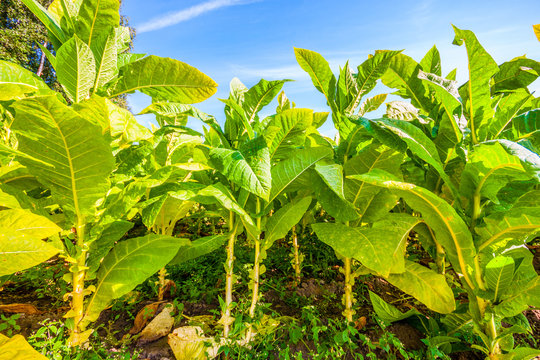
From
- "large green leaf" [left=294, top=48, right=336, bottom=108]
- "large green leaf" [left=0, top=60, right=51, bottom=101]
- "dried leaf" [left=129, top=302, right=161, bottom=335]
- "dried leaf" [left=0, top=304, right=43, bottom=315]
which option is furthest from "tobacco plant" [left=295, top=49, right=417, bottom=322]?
"dried leaf" [left=0, top=304, right=43, bottom=315]

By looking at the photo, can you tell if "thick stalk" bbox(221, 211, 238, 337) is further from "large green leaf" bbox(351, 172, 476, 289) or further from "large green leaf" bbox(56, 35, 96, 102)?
"large green leaf" bbox(56, 35, 96, 102)

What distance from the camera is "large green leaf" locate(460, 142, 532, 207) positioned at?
112cm

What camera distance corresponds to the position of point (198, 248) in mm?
1571

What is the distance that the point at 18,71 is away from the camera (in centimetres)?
129

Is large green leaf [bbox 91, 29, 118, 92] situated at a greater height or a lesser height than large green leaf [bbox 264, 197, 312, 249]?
greater

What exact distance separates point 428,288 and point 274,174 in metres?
1.08

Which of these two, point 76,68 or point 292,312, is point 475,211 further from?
point 76,68

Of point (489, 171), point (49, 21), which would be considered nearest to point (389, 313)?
point (489, 171)

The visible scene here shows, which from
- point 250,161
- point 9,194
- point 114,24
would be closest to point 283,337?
point 250,161

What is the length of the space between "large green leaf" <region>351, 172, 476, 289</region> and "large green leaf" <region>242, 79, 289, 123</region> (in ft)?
2.74

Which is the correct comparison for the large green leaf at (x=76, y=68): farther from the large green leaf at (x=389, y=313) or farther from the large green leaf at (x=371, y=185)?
the large green leaf at (x=389, y=313)

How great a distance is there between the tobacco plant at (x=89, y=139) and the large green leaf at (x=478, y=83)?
1.41 m

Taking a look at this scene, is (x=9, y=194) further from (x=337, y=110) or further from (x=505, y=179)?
(x=505, y=179)

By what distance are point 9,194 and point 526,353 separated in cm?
261
